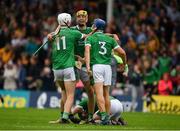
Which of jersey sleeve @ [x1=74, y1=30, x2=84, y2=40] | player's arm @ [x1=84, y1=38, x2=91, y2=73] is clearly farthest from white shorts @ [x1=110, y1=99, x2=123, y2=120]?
jersey sleeve @ [x1=74, y1=30, x2=84, y2=40]

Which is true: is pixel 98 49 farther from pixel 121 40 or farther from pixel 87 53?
pixel 121 40

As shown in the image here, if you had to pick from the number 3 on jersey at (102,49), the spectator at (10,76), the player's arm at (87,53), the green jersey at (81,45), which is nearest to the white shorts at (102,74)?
the number 3 on jersey at (102,49)

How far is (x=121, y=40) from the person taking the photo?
37.9 m

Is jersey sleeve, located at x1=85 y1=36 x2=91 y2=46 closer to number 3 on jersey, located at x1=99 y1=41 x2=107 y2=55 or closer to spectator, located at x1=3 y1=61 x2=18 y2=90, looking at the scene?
number 3 on jersey, located at x1=99 y1=41 x2=107 y2=55

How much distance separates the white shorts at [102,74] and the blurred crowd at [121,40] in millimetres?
13258

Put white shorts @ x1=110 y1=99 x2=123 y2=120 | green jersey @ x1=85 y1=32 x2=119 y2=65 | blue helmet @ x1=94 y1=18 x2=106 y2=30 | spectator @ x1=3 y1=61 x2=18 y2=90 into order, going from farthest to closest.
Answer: spectator @ x1=3 y1=61 x2=18 y2=90 → white shorts @ x1=110 y1=99 x2=123 y2=120 → green jersey @ x1=85 y1=32 x2=119 y2=65 → blue helmet @ x1=94 y1=18 x2=106 y2=30

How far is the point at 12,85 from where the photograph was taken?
37.7m

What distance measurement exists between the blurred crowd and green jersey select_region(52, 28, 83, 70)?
43.4ft

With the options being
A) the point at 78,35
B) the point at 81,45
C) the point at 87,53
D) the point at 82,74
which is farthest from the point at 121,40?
the point at 87,53

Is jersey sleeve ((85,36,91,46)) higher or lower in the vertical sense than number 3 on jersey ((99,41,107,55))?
higher

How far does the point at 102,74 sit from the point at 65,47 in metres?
1.14

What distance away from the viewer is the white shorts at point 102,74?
2159 centimetres

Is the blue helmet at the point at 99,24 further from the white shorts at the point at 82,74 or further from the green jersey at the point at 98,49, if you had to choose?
the white shorts at the point at 82,74

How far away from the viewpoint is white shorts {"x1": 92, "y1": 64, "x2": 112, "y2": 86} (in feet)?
70.8
